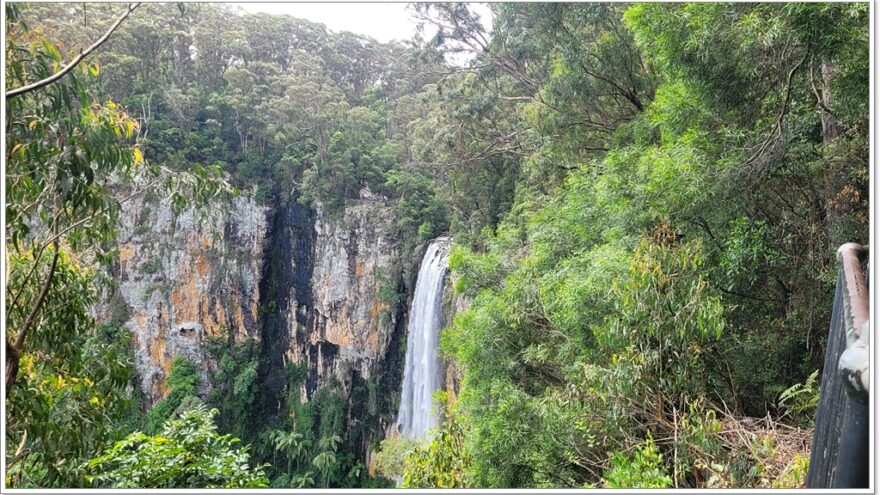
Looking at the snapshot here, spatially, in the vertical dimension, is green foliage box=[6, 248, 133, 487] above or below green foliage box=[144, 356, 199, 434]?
above

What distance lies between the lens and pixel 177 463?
8.51 feet

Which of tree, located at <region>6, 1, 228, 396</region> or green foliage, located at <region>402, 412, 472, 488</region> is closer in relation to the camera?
tree, located at <region>6, 1, 228, 396</region>

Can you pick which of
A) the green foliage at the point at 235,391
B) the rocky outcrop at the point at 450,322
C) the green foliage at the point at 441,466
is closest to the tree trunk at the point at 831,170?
the green foliage at the point at 441,466

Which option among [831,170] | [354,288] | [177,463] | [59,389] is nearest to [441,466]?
[177,463]

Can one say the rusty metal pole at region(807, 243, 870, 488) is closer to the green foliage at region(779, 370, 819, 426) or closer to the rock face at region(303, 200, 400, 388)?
the green foliage at region(779, 370, 819, 426)

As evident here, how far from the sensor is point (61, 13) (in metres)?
14.9

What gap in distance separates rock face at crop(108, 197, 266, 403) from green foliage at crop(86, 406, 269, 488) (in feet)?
49.1

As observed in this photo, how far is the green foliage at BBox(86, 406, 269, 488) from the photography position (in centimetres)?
250

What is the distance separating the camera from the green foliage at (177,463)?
2.50 metres

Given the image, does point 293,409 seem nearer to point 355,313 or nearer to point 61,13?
point 355,313

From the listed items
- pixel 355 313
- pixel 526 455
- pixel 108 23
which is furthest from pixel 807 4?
pixel 108 23

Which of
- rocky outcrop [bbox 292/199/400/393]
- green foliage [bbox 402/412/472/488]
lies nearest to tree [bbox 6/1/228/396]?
green foliage [bbox 402/412/472/488]

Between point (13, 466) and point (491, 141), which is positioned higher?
point (491, 141)

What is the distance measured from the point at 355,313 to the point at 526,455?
13518 millimetres
